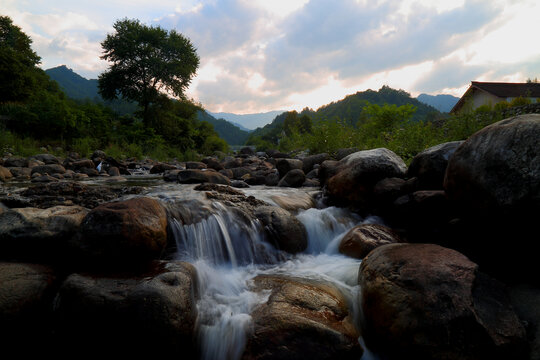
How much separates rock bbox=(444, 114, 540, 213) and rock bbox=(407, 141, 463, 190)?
5.18 feet

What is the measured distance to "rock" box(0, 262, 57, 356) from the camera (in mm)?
2369

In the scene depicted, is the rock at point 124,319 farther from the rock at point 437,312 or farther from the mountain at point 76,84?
the mountain at point 76,84

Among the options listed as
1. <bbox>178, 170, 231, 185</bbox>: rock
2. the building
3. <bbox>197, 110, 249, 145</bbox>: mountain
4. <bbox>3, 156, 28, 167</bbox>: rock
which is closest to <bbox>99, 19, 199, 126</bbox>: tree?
<bbox>3, 156, 28, 167</bbox>: rock

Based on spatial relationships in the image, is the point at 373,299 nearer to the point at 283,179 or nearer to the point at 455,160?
the point at 455,160

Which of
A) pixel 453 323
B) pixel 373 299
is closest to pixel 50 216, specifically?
pixel 373 299

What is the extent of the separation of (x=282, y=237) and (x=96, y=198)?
3868 mm

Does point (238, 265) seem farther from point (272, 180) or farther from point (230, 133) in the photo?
point (230, 133)

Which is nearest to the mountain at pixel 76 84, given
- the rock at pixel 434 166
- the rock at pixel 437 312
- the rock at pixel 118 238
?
the rock at pixel 118 238

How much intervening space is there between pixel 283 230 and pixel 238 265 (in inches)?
40.3

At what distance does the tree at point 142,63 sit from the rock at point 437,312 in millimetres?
26337

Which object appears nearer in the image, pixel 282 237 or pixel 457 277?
pixel 457 277

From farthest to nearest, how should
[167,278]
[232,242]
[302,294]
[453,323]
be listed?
[232,242]
[302,294]
[167,278]
[453,323]

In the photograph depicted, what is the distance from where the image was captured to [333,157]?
35.7ft

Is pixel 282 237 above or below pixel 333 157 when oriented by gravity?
below
